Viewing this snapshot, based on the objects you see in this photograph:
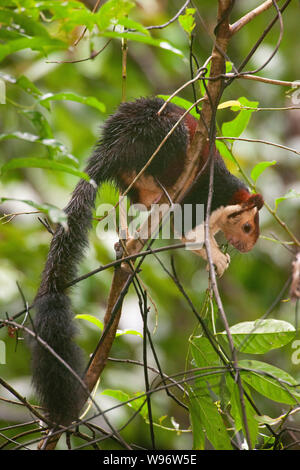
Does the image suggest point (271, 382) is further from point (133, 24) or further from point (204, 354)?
point (133, 24)

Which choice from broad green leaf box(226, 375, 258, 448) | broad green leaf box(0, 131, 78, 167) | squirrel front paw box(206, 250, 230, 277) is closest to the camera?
broad green leaf box(0, 131, 78, 167)

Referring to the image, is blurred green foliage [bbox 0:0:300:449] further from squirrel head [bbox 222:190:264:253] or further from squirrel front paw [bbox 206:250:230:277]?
squirrel front paw [bbox 206:250:230:277]

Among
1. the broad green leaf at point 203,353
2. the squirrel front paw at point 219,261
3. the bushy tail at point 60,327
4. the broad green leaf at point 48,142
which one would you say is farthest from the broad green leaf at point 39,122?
the squirrel front paw at point 219,261

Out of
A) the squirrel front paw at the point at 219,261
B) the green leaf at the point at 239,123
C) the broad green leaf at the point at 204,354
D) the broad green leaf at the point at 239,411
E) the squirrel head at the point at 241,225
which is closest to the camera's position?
the broad green leaf at the point at 239,411

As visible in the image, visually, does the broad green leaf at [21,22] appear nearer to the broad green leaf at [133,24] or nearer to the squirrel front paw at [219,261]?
the broad green leaf at [133,24]

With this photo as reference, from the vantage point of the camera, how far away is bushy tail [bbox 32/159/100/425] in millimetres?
1481

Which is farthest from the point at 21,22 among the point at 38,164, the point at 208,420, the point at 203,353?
the point at 208,420

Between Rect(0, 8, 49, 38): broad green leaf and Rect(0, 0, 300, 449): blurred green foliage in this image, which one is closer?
Rect(0, 8, 49, 38): broad green leaf

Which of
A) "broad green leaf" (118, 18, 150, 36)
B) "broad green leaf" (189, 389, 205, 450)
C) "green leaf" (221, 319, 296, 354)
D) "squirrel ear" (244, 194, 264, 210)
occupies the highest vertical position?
"broad green leaf" (118, 18, 150, 36)

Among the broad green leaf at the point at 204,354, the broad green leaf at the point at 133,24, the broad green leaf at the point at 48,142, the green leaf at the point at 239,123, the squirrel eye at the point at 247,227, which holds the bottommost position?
the broad green leaf at the point at 204,354

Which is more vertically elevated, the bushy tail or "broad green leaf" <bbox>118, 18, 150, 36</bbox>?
"broad green leaf" <bbox>118, 18, 150, 36</bbox>

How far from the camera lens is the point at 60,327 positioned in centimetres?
155

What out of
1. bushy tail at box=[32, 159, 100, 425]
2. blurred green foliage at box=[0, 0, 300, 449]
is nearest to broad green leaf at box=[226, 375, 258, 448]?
bushy tail at box=[32, 159, 100, 425]

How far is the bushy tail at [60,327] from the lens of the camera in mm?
1481
